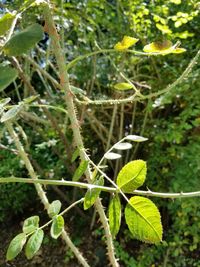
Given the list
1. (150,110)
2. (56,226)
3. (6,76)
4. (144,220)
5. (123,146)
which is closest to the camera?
(6,76)

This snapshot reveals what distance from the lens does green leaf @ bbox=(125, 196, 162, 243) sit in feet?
1.75

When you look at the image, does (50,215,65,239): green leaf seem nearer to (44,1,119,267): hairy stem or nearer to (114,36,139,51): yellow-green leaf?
(44,1,119,267): hairy stem

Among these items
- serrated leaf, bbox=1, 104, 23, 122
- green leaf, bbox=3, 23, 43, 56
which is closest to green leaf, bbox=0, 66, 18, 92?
green leaf, bbox=3, 23, 43, 56

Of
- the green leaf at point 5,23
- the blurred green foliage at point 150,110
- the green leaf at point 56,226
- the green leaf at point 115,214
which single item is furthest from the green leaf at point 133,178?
the blurred green foliage at point 150,110

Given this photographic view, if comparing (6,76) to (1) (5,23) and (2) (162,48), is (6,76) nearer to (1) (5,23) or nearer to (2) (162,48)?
(1) (5,23)

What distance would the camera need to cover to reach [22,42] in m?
0.40

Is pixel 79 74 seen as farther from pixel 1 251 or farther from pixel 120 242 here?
pixel 1 251

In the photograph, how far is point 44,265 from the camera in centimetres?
284

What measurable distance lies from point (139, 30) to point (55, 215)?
1907 mm

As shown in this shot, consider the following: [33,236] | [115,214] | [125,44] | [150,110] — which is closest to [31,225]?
[33,236]

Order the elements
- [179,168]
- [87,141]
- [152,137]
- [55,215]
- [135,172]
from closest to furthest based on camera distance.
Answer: [135,172] → [55,215] → [179,168] → [152,137] → [87,141]

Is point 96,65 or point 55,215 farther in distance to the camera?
point 96,65

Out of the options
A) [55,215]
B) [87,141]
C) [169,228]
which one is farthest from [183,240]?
[55,215]

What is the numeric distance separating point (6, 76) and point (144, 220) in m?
0.25
